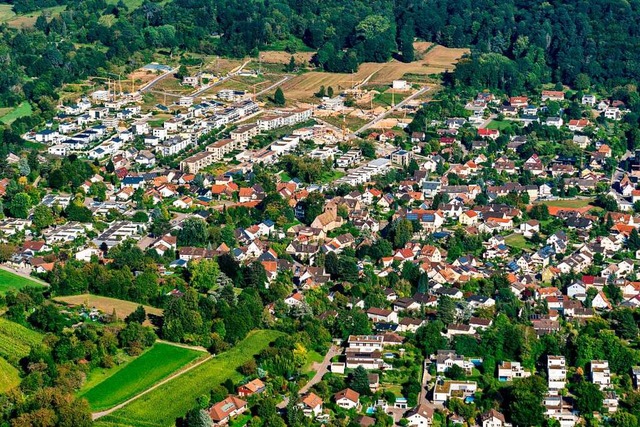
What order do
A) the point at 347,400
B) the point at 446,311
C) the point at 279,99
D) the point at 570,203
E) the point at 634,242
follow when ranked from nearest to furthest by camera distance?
the point at 347,400 → the point at 446,311 → the point at 634,242 → the point at 570,203 → the point at 279,99

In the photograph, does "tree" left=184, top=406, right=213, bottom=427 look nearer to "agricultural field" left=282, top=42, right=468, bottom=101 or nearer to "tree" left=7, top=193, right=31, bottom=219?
"tree" left=7, top=193, right=31, bottom=219

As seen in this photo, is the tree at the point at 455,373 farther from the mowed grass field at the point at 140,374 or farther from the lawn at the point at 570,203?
the lawn at the point at 570,203

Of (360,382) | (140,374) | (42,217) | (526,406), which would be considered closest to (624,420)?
(526,406)

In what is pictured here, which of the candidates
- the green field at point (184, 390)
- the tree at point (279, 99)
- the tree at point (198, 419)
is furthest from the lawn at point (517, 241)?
the tree at point (279, 99)

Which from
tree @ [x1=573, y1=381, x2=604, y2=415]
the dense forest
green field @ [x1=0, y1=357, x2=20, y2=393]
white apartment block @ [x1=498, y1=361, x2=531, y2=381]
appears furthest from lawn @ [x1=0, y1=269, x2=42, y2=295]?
the dense forest

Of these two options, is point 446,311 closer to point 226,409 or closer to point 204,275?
point 204,275
